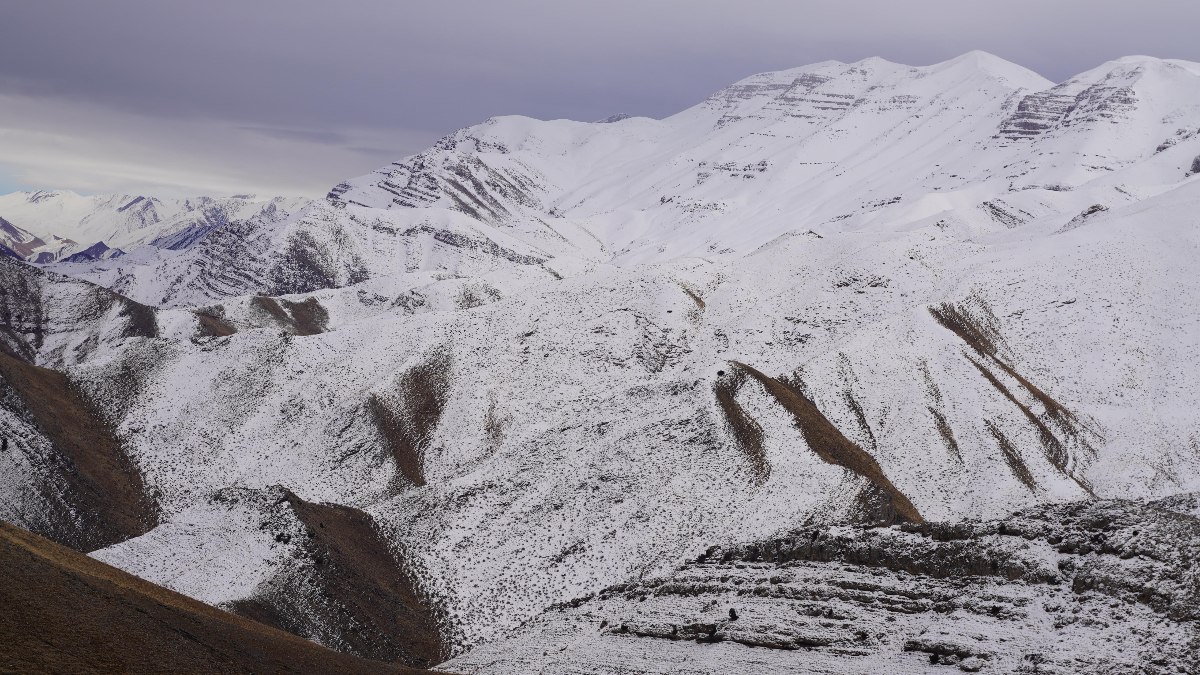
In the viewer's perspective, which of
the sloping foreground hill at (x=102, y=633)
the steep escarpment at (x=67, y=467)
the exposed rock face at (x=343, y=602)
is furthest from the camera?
the steep escarpment at (x=67, y=467)

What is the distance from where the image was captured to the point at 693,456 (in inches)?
2235

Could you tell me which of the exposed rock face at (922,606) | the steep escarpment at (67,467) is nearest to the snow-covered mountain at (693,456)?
the exposed rock face at (922,606)

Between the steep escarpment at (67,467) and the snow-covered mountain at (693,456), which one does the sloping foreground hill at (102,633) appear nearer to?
the snow-covered mountain at (693,456)

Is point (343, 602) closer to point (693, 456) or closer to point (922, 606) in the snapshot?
point (693, 456)

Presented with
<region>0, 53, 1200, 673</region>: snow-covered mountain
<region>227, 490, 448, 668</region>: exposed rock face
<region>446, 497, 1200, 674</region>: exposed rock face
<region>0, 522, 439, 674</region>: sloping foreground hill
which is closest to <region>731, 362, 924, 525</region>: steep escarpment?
<region>0, 53, 1200, 673</region>: snow-covered mountain

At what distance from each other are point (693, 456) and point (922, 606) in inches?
971

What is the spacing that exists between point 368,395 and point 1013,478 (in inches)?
1774

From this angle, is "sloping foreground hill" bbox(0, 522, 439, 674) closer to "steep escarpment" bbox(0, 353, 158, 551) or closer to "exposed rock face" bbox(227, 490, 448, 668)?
"exposed rock face" bbox(227, 490, 448, 668)

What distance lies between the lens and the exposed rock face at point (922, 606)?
28844 mm

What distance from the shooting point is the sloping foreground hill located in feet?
78.7

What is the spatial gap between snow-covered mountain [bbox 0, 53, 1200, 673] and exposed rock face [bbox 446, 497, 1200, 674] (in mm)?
139

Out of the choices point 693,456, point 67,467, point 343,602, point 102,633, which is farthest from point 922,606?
point 67,467

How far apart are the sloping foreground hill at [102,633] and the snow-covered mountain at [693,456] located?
431 inches

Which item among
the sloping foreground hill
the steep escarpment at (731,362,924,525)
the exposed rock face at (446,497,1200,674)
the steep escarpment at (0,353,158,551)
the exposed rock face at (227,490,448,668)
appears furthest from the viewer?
the steep escarpment at (0,353,158,551)
